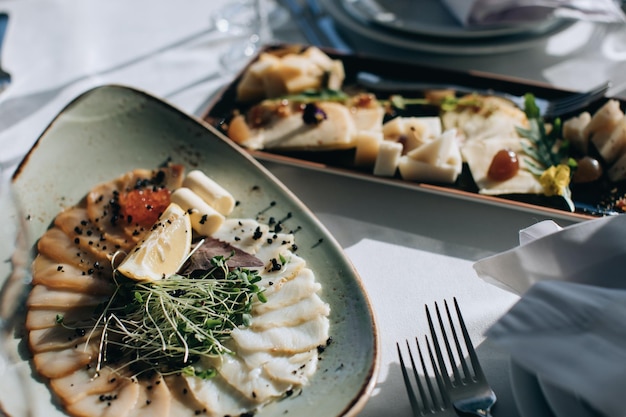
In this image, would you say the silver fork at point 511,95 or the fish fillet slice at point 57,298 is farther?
the silver fork at point 511,95

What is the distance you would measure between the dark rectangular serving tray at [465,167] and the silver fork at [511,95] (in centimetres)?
3

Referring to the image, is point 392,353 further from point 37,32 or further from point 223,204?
point 37,32

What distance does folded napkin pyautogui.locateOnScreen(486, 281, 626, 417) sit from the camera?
1.05 m

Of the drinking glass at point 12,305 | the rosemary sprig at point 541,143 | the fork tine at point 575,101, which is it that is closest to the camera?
the drinking glass at point 12,305

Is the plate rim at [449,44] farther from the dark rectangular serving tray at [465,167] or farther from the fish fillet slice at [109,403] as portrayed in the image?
the fish fillet slice at [109,403]

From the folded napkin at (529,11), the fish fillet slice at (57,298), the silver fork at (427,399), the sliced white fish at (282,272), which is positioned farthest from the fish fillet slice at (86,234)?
the folded napkin at (529,11)

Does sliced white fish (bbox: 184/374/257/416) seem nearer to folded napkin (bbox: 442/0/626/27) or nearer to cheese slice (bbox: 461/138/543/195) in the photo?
cheese slice (bbox: 461/138/543/195)

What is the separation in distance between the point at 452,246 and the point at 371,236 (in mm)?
238

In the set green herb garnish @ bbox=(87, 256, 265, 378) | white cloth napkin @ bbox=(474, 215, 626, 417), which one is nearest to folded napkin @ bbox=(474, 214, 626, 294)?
white cloth napkin @ bbox=(474, 215, 626, 417)

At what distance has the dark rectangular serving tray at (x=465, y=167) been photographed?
5.75 feet

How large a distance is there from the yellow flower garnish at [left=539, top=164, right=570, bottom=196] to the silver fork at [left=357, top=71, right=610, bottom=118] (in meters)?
0.35

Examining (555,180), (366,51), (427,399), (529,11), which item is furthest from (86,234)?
(529,11)

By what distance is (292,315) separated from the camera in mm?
1400

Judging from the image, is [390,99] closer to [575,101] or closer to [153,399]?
[575,101]
